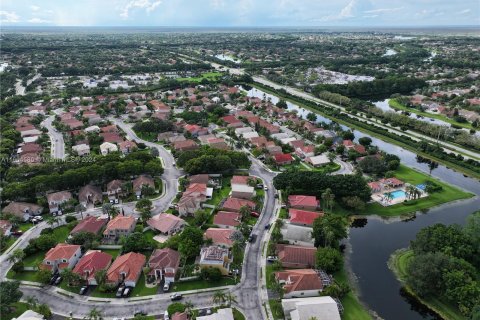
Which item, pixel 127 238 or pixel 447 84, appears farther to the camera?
pixel 447 84

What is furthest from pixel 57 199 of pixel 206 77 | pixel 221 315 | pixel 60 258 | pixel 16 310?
pixel 206 77

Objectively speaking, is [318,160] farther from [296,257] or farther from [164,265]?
[164,265]

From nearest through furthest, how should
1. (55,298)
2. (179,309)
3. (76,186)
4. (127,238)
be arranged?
(179,309)
(55,298)
(127,238)
(76,186)

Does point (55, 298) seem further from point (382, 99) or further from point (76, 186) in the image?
point (382, 99)

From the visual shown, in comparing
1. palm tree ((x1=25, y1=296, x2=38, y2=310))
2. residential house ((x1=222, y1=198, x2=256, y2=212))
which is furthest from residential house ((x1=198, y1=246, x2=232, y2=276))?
palm tree ((x1=25, y1=296, x2=38, y2=310))

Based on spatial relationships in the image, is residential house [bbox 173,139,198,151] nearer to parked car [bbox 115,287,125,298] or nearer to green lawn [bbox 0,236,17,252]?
green lawn [bbox 0,236,17,252]

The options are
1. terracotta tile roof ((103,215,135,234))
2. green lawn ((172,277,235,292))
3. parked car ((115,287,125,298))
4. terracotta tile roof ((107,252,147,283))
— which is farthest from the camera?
terracotta tile roof ((103,215,135,234))

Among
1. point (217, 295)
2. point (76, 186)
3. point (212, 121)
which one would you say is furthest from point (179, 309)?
point (212, 121)

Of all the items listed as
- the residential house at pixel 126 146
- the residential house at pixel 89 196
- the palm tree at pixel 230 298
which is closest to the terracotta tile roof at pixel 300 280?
the palm tree at pixel 230 298
